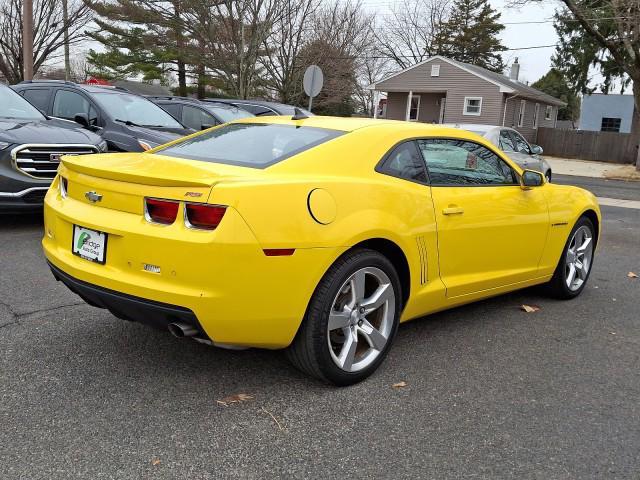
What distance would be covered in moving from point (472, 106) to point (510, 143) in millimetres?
23216

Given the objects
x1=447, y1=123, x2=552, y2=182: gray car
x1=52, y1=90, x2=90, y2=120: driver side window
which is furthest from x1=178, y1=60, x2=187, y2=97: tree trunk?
x1=52, y1=90, x2=90, y2=120: driver side window

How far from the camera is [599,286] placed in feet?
19.6

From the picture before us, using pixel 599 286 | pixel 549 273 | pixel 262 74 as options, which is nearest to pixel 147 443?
pixel 549 273

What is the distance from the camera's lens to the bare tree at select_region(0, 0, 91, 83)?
29.1m

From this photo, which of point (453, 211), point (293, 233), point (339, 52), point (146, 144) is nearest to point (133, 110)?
point (146, 144)

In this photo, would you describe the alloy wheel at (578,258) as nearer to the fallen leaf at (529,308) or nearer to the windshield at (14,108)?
the fallen leaf at (529,308)

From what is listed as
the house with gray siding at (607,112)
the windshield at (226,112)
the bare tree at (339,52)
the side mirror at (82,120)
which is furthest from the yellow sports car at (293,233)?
the house with gray siding at (607,112)

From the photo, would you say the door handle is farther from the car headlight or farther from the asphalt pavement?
the car headlight

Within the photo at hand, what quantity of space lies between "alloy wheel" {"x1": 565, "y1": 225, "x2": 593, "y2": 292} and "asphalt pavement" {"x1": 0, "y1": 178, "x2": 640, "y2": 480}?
77 cm

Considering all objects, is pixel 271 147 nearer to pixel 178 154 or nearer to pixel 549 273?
pixel 178 154

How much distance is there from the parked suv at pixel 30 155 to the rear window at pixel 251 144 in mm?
3251

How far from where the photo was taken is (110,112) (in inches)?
343

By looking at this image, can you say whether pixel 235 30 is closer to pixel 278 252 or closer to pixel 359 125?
pixel 359 125

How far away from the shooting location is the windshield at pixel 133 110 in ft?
28.9
